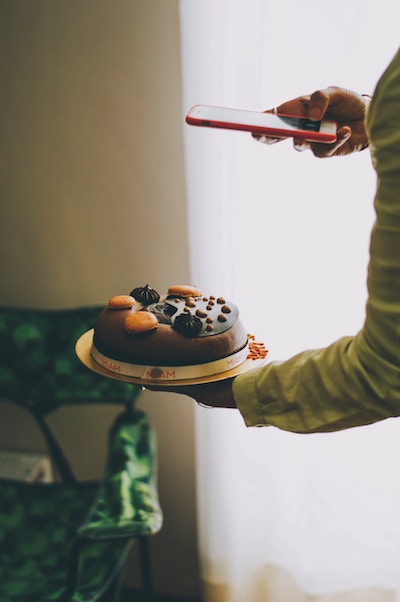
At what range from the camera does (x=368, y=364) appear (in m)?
0.44

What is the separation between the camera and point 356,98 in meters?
0.61

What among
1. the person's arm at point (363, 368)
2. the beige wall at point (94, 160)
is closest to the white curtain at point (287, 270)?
the beige wall at point (94, 160)

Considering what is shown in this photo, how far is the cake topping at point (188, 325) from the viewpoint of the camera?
0.49m

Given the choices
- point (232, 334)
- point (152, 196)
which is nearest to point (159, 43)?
point (152, 196)

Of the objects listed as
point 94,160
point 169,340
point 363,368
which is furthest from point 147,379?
point 94,160

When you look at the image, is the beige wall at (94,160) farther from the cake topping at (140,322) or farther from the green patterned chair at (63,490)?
the cake topping at (140,322)

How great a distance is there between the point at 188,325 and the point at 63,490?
3.64 feet

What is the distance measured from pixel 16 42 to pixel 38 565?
1.22 m

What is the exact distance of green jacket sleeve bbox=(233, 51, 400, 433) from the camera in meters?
0.41

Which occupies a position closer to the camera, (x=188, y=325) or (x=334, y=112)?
(x=188, y=325)

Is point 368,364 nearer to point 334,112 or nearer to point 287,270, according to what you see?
point 334,112

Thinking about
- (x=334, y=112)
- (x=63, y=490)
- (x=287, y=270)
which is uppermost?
(x=334, y=112)

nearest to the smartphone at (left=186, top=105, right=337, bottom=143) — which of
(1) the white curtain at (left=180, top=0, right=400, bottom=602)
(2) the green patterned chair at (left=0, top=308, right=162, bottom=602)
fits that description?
(1) the white curtain at (left=180, top=0, right=400, bottom=602)

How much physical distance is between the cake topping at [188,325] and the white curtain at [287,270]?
72 centimetres
